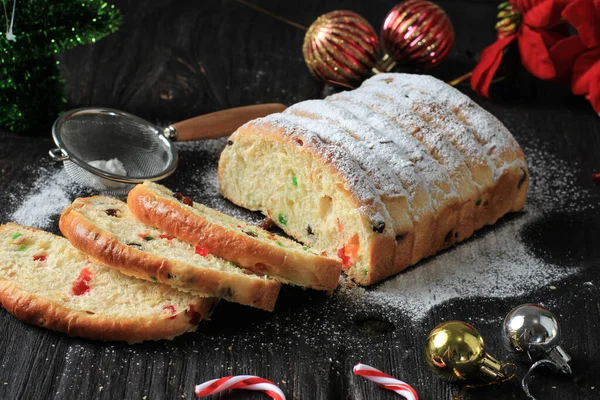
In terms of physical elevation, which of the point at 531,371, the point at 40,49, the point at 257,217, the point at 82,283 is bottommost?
the point at 257,217

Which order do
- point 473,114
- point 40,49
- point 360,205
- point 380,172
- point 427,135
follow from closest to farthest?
1. point 360,205
2. point 380,172
3. point 427,135
4. point 473,114
5. point 40,49

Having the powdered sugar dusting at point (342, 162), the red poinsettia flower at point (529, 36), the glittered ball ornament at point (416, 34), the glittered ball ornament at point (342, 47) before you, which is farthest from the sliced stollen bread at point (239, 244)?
the red poinsettia flower at point (529, 36)

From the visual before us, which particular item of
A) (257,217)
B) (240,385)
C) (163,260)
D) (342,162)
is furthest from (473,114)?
(240,385)

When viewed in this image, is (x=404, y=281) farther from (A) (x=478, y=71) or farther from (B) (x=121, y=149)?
(A) (x=478, y=71)

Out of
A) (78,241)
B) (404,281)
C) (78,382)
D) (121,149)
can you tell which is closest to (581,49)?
(404,281)

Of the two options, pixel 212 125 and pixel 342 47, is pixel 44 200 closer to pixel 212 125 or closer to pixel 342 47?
pixel 212 125

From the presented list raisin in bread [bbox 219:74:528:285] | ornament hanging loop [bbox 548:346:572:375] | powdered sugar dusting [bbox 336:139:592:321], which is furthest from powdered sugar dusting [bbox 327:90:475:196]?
ornament hanging loop [bbox 548:346:572:375]

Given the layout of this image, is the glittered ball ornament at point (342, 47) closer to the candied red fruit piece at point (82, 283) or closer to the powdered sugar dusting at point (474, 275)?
the powdered sugar dusting at point (474, 275)
